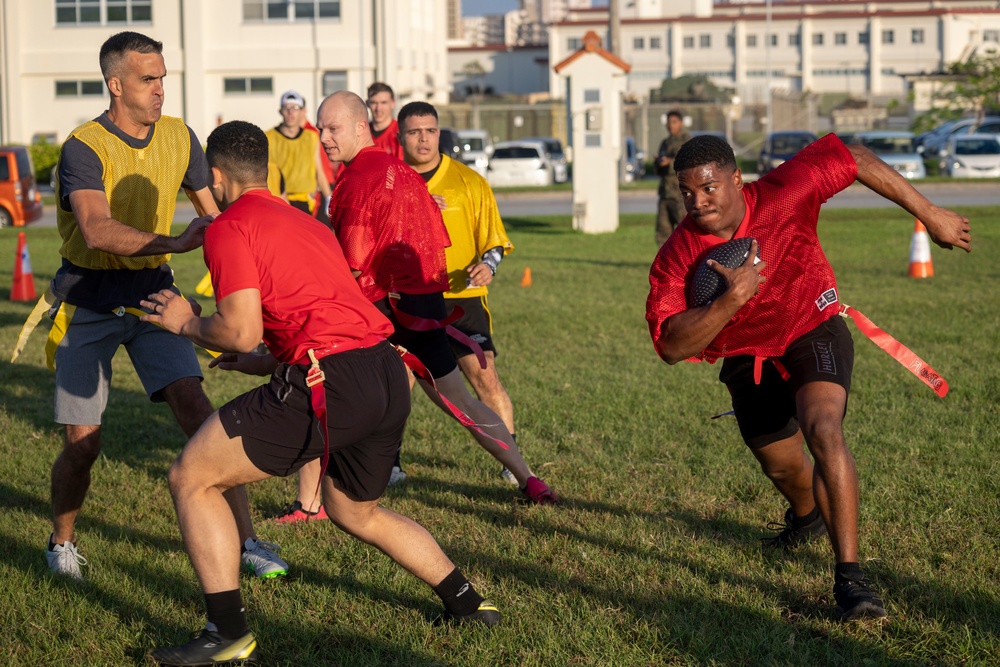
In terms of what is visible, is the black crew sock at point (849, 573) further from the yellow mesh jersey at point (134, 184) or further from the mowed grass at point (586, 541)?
the yellow mesh jersey at point (134, 184)

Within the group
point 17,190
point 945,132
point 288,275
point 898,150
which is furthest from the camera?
point 945,132

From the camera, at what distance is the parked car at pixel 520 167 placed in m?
41.3

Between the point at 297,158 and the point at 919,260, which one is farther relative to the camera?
the point at 919,260

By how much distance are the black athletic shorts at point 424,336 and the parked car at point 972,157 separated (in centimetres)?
3557

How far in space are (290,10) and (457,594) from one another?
50.3m

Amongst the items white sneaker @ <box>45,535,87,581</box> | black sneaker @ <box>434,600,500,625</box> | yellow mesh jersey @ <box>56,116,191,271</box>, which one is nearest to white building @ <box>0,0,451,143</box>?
yellow mesh jersey @ <box>56,116,191,271</box>

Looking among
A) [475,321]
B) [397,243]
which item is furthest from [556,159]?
[397,243]

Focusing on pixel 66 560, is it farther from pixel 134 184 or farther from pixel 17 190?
pixel 17 190

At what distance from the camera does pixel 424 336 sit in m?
6.24

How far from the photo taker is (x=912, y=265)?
15727mm

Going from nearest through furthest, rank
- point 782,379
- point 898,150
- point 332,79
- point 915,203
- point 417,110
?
point 915,203, point 782,379, point 417,110, point 898,150, point 332,79

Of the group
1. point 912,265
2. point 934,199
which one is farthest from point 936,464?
point 934,199

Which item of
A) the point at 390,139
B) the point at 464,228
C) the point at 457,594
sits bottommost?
the point at 457,594

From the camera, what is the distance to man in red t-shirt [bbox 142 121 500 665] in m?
4.21
